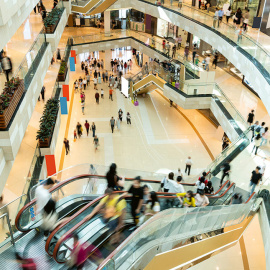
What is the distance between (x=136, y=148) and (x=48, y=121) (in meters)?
6.26

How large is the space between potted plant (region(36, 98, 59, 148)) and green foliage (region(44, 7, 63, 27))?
3.64 m

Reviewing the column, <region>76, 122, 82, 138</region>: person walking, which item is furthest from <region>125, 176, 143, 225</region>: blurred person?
the column

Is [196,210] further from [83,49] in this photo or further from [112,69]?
[112,69]

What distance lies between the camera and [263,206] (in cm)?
1071

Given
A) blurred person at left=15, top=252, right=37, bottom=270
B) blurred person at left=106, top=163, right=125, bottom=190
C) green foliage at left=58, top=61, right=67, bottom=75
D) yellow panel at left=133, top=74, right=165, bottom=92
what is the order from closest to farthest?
blurred person at left=15, top=252, right=37, bottom=270 < blurred person at left=106, top=163, right=125, bottom=190 < green foliage at left=58, top=61, right=67, bottom=75 < yellow panel at left=133, top=74, right=165, bottom=92

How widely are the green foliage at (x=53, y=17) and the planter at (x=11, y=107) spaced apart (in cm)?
648

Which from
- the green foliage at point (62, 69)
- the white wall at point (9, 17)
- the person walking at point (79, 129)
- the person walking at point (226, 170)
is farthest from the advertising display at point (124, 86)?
the person walking at point (226, 170)

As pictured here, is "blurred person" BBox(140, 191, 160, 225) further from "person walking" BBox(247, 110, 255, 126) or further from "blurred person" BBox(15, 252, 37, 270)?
"person walking" BBox(247, 110, 255, 126)

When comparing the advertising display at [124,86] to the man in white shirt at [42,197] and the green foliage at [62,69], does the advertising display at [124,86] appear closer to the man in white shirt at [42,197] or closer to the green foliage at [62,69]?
the green foliage at [62,69]

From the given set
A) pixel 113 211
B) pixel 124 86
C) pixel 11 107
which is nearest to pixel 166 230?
pixel 113 211

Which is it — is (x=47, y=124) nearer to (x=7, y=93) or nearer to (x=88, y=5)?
(x=7, y=93)

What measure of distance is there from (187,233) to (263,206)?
11.1 feet

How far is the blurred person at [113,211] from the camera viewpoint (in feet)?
22.6

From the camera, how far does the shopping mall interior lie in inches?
262
